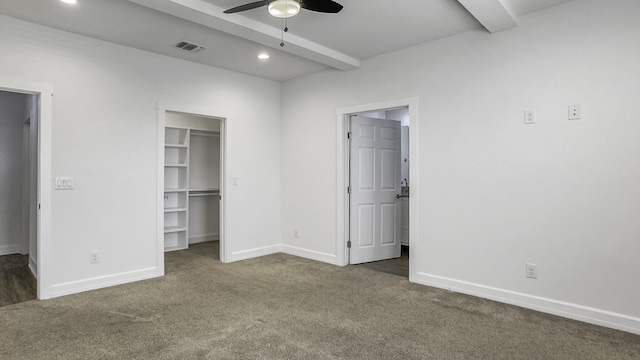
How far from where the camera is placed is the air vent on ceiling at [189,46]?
12.7 ft

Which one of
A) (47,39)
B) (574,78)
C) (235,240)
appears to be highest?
(47,39)

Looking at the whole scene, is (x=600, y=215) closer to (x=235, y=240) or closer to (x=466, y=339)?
(x=466, y=339)

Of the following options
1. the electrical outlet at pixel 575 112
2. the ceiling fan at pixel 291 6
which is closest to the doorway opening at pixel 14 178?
the ceiling fan at pixel 291 6

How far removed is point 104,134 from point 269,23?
2.07 m

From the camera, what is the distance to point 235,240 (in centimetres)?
493

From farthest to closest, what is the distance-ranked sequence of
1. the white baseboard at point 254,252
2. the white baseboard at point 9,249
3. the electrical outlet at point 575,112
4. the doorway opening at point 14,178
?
1. the white baseboard at point 9,249
2. the doorway opening at point 14,178
3. the white baseboard at point 254,252
4. the electrical outlet at point 575,112

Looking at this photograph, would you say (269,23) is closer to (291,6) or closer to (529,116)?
(291,6)

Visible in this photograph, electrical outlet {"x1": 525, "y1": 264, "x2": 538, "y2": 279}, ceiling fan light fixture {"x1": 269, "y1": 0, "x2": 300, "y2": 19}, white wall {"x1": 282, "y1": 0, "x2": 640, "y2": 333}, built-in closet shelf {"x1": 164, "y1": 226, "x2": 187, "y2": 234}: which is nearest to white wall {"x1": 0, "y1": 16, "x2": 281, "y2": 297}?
built-in closet shelf {"x1": 164, "y1": 226, "x2": 187, "y2": 234}

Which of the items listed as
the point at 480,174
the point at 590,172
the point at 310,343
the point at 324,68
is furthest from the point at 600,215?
the point at 324,68

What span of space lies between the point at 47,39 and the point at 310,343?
3.65m

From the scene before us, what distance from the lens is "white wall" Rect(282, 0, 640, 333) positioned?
2.80 metres

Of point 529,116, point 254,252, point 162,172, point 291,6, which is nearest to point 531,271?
point 529,116

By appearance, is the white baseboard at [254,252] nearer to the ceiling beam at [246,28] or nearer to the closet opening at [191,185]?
the closet opening at [191,185]

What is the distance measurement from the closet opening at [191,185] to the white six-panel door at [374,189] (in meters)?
2.04
